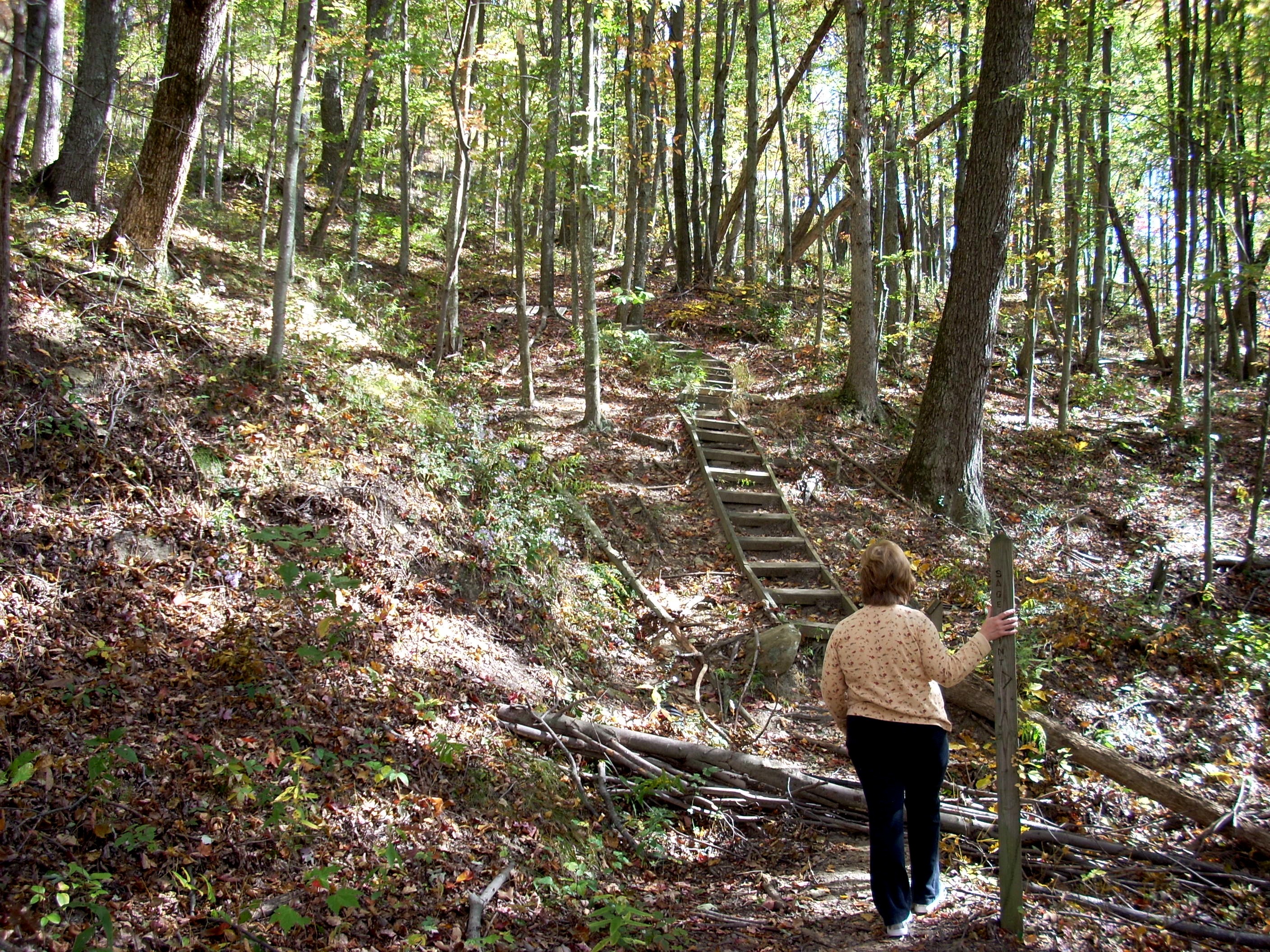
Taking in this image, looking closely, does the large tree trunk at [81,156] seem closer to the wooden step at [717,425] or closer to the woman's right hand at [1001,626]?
the wooden step at [717,425]

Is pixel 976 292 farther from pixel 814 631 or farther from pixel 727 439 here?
pixel 814 631

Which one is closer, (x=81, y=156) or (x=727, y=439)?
(x=81, y=156)

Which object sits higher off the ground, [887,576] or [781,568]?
[887,576]

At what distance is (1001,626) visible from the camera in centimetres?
346

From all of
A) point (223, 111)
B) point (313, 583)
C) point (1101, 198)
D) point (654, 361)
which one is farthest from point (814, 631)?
point (223, 111)

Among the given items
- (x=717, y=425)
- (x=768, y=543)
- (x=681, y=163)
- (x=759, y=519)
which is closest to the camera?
(x=768, y=543)

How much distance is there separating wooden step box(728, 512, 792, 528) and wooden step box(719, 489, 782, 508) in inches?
13.8

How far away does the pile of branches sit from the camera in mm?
4191

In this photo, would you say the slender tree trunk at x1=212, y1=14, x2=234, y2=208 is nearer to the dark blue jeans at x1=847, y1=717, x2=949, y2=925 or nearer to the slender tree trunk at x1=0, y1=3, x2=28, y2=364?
the slender tree trunk at x1=0, y1=3, x2=28, y2=364

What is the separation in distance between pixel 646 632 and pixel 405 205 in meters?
12.5

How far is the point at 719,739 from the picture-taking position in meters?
5.92

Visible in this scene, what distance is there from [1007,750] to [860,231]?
10.5 m

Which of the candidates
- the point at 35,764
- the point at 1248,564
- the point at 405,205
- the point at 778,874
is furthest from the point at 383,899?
the point at 405,205

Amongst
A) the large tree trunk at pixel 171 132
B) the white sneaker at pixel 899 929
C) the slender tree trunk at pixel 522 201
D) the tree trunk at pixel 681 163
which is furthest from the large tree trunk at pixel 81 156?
the tree trunk at pixel 681 163
